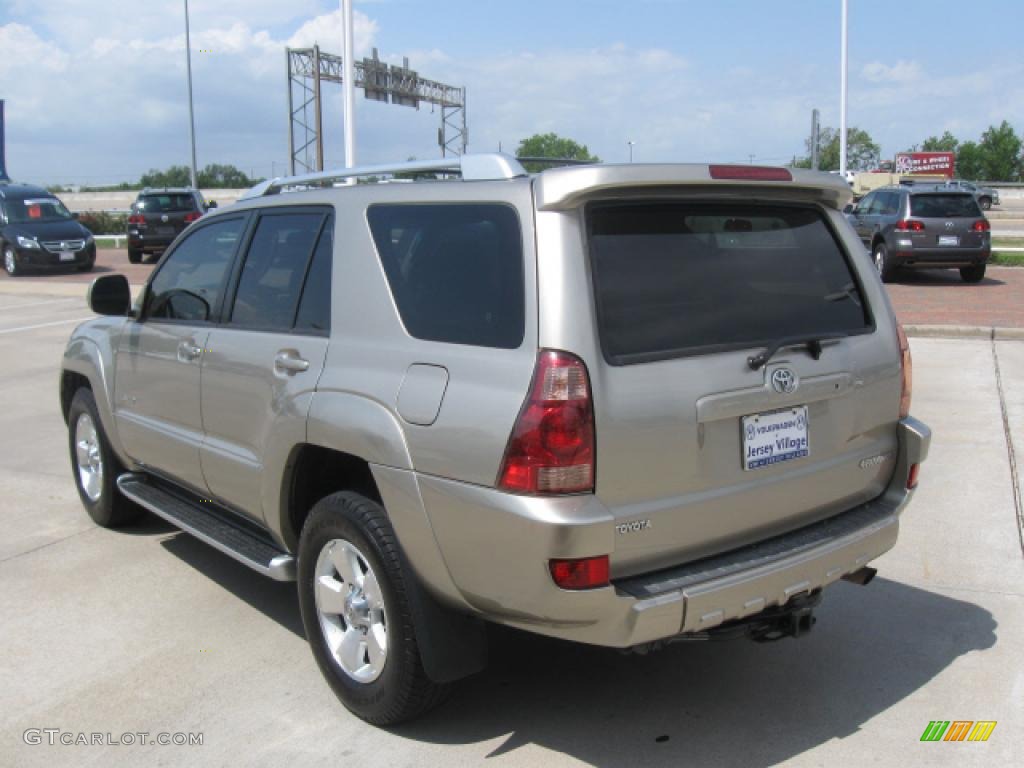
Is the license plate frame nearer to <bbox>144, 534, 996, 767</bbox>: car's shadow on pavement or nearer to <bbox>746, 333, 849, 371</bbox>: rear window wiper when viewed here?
<bbox>746, 333, 849, 371</bbox>: rear window wiper

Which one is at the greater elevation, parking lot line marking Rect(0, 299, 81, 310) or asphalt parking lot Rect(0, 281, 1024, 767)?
parking lot line marking Rect(0, 299, 81, 310)

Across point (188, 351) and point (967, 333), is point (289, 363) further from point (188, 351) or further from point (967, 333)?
point (967, 333)

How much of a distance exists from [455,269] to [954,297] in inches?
562

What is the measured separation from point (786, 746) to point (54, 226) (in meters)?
23.5

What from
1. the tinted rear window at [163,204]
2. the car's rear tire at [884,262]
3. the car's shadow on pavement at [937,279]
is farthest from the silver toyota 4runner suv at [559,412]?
the tinted rear window at [163,204]

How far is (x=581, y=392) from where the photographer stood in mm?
2975

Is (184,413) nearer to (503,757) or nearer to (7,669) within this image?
(7,669)

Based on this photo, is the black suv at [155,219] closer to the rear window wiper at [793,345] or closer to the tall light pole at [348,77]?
the tall light pole at [348,77]

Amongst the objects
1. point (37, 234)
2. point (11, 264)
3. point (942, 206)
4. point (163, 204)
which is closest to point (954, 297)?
point (942, 206)

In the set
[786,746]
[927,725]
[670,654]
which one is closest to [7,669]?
[670,654]

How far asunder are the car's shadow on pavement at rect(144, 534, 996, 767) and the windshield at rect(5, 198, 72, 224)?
21998 millimetres

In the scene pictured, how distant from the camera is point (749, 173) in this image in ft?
11.5

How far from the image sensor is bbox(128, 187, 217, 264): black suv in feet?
84.3

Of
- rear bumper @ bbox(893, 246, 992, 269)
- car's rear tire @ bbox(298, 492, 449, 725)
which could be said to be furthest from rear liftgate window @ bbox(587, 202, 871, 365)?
rear bumper @ bbox(893, 246, 992, 269)
